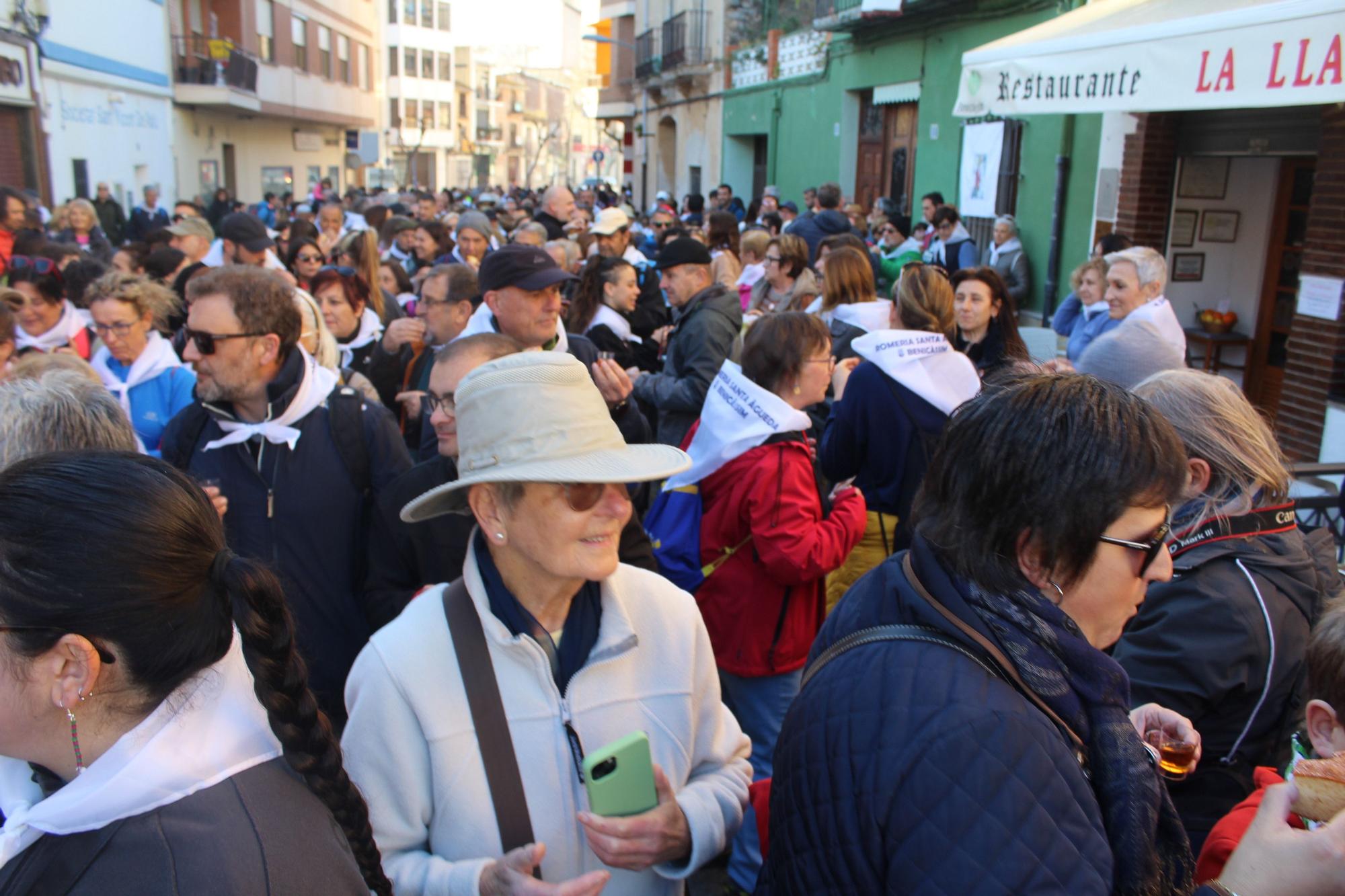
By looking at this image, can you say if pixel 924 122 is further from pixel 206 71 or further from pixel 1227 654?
pixel 206 71

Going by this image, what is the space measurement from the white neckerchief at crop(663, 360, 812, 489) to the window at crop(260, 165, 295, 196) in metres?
28.7

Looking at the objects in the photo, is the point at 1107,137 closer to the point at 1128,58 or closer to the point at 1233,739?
the point at 1128,58

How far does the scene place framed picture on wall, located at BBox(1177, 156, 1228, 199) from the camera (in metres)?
8.51

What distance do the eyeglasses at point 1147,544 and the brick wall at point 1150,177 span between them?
8.19 m

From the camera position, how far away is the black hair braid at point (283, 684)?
136 cm

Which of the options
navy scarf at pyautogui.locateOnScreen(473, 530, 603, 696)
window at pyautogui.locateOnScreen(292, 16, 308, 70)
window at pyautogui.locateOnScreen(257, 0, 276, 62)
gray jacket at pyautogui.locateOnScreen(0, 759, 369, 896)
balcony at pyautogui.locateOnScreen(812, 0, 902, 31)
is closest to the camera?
gray jacket at pyautogui.locateOnScreen(0, 759, 369, 896)

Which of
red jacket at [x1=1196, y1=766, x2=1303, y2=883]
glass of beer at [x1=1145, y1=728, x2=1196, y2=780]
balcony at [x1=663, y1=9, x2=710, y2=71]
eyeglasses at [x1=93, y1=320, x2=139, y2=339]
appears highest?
balcony at [x1=663, y1=9, x2=710, y2=71]


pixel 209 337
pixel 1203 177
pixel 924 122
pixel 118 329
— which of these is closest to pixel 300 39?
pixel 924 122

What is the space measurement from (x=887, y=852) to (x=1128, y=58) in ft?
18.0

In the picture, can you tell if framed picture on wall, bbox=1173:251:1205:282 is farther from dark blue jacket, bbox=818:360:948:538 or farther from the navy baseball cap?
the navy baseball cap

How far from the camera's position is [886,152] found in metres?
16.5

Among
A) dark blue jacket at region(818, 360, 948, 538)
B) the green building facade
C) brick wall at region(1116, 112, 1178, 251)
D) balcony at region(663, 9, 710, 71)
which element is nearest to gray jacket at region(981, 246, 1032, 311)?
the green building facade

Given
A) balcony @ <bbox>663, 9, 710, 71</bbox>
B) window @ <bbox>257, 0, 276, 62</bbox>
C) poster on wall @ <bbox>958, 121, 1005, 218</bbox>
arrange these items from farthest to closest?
1. window @ <bbox>257, 0, 276, 62</bbox>
2. balcony @ <bbox>663, 9, 710, 71</bbox>
3. poster on wall @ <bbox>958, 121, 1005, 218</bbox>

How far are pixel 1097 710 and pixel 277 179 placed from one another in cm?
3312
